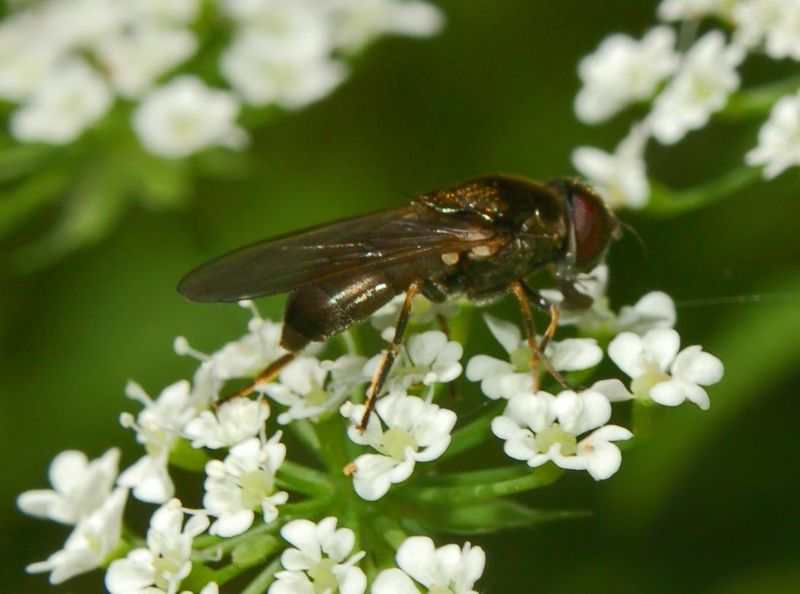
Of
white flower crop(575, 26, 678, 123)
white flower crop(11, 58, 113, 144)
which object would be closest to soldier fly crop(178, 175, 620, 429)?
white flower crop(575, 26, 678, 123)

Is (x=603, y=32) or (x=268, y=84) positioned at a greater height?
(x=603, y=32)

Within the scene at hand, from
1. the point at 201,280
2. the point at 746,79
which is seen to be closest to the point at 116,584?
the point at 201,280

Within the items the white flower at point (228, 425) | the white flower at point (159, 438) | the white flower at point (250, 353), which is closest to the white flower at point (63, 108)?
the white flower at point (250, 353)

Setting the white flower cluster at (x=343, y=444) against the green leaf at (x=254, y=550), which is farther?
the green leaf at (x=254, y=550)

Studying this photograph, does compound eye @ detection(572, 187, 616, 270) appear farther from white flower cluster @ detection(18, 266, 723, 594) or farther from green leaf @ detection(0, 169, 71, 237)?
green leaf @ detection(0, 169, 71, 237)

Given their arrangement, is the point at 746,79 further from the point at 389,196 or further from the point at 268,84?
the point at 268,84

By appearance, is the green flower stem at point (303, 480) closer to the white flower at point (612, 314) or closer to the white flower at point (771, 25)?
the white flower at point (612, 314)
